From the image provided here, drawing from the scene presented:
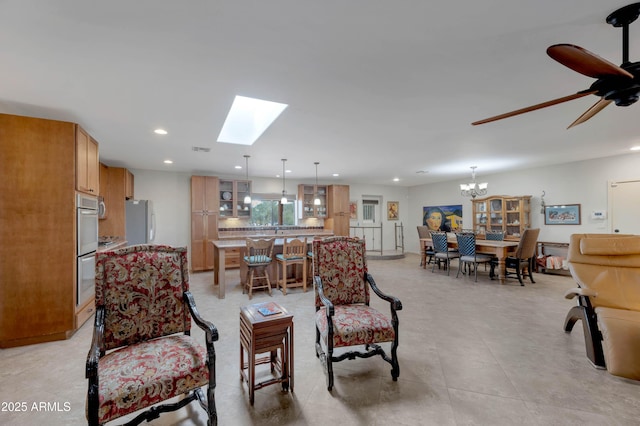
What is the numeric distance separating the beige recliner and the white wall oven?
5.02m

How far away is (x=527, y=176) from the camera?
6.56 metres

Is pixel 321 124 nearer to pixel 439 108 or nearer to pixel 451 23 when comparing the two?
pixel 439 108

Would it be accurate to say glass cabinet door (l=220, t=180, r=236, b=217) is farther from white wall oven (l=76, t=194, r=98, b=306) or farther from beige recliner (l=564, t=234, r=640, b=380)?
beige recliner (l=564, t=234, r=640, b=380)

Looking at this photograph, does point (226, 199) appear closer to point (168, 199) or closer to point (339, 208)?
point (168, 199)

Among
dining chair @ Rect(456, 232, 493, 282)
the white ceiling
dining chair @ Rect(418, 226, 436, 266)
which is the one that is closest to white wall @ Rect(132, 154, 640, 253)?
dining chair @ Rect(418, 226, 436, 266)

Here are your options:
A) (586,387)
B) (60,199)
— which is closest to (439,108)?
(586,387)

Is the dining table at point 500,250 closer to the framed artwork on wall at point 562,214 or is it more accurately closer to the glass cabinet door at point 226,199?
the framed artwork on wall at point 562,214

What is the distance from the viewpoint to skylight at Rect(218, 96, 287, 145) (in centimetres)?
342

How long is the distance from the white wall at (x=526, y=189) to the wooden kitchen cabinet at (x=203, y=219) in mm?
438

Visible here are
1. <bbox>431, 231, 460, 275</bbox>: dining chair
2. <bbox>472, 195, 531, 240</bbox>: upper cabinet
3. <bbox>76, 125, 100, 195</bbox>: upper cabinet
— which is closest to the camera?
<bbox>76, 125, 100, 195</bbox>: upper cabinet

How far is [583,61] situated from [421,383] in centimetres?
239

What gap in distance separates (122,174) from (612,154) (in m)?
9.76

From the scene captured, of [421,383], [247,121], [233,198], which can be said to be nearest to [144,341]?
[421,383]

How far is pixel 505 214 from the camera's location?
21.8 ft
